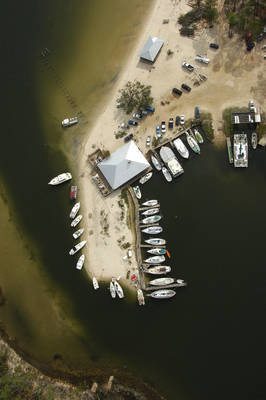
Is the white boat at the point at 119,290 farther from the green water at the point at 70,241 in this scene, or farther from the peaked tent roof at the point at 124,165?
the peaked tent roof at the point at 124,165

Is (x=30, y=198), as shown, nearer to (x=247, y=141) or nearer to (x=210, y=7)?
(x=247, y=141)

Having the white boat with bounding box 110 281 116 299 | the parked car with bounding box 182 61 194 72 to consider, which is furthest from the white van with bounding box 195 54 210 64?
the white boat with bounding box 110 281 116 299

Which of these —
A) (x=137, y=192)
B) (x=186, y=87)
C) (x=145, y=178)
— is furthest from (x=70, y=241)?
(x=186, y=87)

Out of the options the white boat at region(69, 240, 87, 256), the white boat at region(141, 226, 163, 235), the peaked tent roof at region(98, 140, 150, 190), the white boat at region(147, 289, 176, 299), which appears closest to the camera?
the white boat at region(147, 289, 176, 299)

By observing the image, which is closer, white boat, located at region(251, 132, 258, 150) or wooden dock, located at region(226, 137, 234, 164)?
Result: white boat, located at region(251, 132, 258, 150)

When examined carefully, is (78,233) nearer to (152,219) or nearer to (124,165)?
(152,219)

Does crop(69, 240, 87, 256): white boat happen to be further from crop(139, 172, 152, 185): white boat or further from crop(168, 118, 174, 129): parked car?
crop(168, 118, 174, 129): parked car
